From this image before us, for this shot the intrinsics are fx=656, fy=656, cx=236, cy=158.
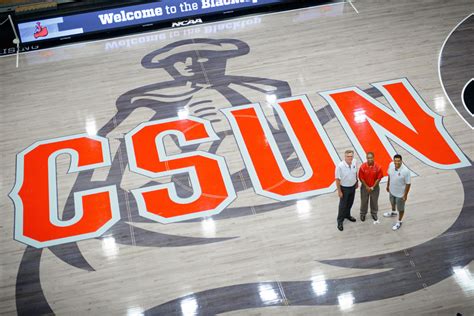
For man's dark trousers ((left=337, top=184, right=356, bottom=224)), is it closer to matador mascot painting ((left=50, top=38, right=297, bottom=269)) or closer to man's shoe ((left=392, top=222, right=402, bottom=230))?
man's shoe ((left=392, top=222, right=402, bottom=230))

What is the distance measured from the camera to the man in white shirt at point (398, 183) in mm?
9891

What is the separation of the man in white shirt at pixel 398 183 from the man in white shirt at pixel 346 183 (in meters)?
0.54

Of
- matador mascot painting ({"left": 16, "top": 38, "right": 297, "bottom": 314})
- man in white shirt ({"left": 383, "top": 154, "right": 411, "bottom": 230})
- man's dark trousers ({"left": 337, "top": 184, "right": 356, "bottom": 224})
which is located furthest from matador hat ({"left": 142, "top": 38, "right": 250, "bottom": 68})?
man in white shirt ({"left": 383, "top": 154, "right": 411, "bottom": 230})

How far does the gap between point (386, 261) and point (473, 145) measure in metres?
3.41

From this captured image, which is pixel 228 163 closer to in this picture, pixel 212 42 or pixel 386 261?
pixel 386 261

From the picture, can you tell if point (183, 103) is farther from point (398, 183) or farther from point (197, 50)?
point (398, 183)

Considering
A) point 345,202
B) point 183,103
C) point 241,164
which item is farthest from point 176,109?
point 345,202

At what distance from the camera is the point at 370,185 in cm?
1027

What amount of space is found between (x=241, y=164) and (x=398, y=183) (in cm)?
315

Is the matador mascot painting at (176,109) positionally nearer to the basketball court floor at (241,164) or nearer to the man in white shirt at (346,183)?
the basketball court floor at (241,164)

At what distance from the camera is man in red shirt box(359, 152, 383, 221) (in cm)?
1004

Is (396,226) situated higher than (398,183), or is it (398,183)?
(398,183)

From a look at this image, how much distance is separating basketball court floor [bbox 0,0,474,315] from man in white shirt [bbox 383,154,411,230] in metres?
0.49

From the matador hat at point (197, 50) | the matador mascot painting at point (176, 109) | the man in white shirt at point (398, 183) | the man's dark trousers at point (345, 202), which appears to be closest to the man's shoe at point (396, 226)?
the man in white shirt at point (398, 183)
